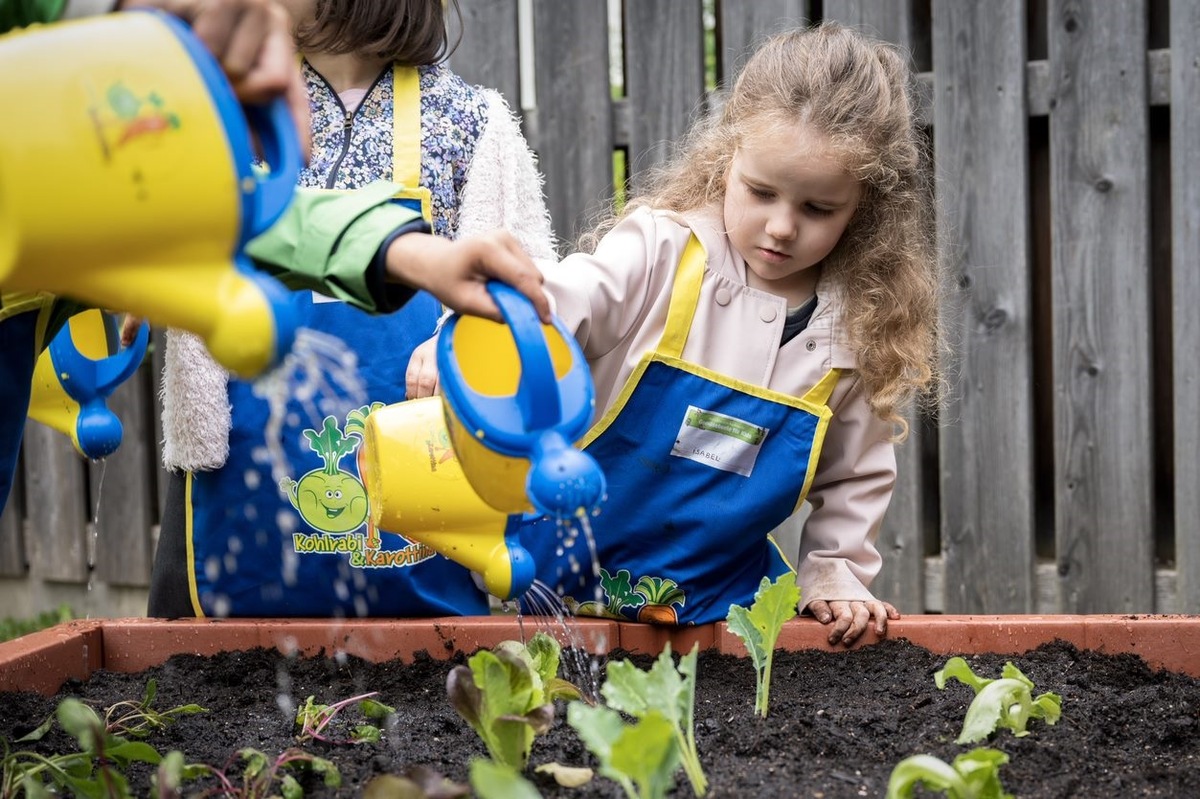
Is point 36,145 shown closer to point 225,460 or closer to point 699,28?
point 225,460

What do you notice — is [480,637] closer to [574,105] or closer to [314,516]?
[314,516]

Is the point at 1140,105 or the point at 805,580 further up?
the point at 1140,105

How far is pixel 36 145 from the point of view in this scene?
31.8 inches

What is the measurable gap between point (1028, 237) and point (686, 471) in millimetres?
1441

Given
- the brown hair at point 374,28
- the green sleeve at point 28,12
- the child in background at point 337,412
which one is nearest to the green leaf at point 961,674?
the child in background at point 337,412

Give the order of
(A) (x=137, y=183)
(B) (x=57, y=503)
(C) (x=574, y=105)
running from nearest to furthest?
(A) (x=137, y=183), (C) (x=574, y=105), (B) (x=57, y=503)

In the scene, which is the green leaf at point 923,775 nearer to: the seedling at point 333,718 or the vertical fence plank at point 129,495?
the seedling at point 333,718

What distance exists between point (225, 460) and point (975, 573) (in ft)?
6.15

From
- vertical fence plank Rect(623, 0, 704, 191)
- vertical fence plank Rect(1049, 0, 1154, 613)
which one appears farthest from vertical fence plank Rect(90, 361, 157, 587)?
vertical fence plank Rect(1049, 0, 1154, 613)

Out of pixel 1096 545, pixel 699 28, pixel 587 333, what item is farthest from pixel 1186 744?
pixel 699 28

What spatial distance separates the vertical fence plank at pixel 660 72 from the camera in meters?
3.06

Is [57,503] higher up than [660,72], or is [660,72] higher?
[660,72]

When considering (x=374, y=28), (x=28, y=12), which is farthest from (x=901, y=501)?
(x=28, y=12)

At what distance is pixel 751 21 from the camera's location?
9.85ft
